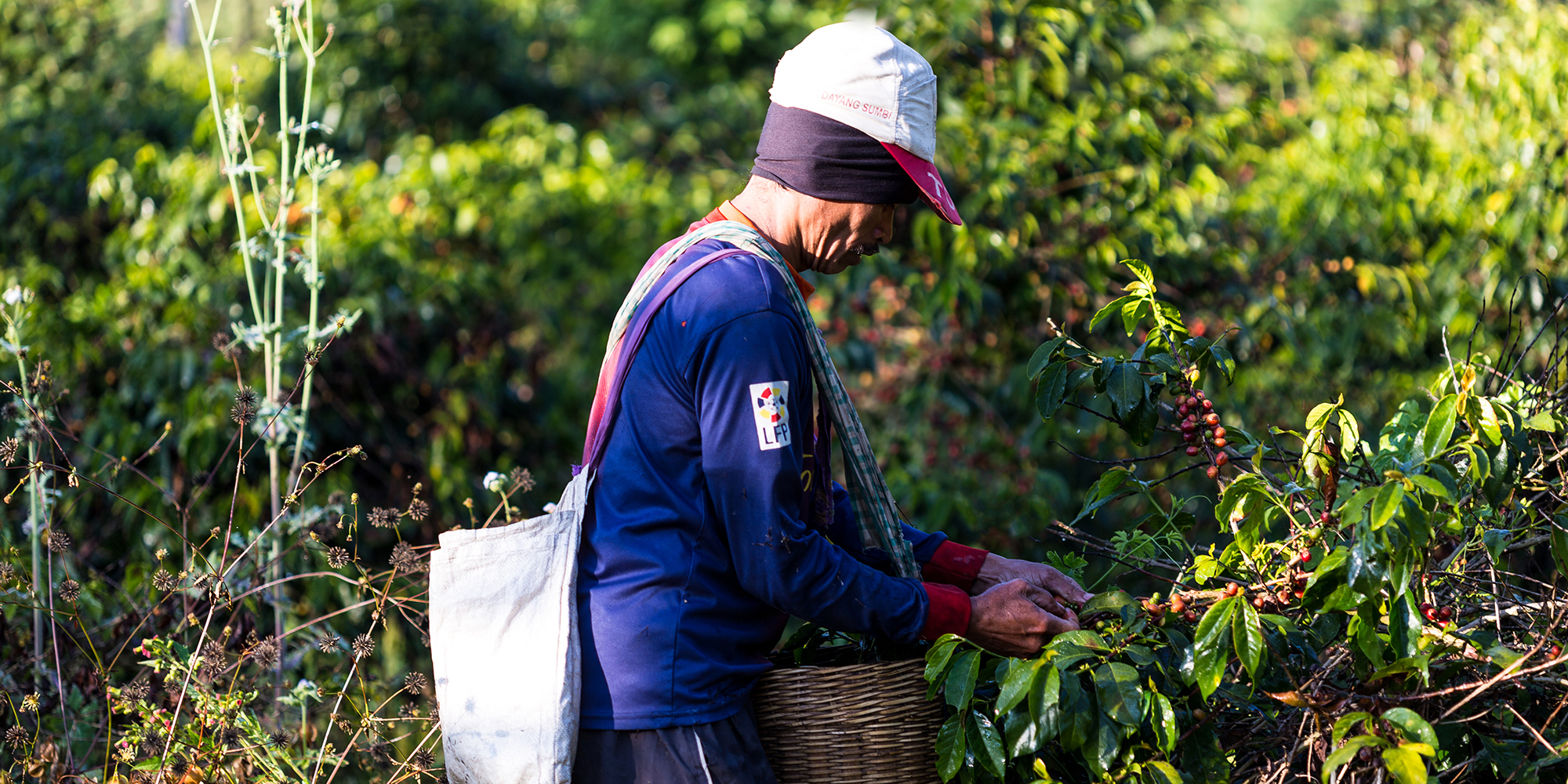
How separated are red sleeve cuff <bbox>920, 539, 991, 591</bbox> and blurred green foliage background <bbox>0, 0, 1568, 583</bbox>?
1569 millimetres

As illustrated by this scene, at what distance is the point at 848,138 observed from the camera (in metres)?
1.73

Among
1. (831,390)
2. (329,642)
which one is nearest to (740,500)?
(831,390)

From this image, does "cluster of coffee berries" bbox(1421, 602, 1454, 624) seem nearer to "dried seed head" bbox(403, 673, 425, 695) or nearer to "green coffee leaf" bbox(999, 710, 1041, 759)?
"green coffee leaf" bbox(999, 710, 1041, 759)

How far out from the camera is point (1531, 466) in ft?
6.16

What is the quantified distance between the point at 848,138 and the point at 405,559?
1039 millimetres

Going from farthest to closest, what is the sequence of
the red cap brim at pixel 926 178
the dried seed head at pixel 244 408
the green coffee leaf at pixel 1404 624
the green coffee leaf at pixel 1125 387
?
the dried seed head at pixel 244 408 → the green coffee leaf at pixel 1125 387 → the red cap brim at pixel 926 178 → the green coffee leaf at pixel 1404 624

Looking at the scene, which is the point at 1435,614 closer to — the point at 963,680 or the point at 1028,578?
the point at 1028,578

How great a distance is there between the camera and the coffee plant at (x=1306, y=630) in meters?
1.55

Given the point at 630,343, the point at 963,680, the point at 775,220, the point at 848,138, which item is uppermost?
the point at 848,138

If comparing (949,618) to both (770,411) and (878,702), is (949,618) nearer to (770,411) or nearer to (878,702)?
(878,702)

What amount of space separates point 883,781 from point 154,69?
868 cm

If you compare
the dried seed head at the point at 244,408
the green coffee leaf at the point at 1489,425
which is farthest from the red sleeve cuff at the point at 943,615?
the dried seed head at the point at 244,408

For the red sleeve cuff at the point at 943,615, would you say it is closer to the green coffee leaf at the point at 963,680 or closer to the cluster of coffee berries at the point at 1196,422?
the green coffee leaf at the point at 963,680

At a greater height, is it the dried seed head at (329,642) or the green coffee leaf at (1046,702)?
the green coffee leaf at (1046,702)
